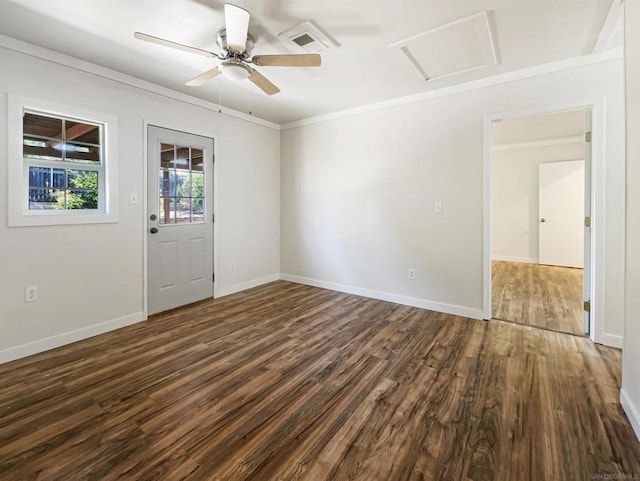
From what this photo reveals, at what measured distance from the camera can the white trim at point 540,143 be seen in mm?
5969

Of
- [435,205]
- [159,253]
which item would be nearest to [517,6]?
[435,205]

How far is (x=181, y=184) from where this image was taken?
3.79 metres

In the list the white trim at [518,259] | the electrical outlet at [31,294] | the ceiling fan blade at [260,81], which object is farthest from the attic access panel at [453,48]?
the white trim at [518,259]

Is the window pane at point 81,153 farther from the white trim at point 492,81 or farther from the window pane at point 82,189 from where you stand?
the white trim at point 492,81

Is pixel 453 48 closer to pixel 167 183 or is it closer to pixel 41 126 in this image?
pixel 167 183

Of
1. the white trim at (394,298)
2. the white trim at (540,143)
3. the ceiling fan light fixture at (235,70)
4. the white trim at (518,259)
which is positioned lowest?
the white trim at (394,298)

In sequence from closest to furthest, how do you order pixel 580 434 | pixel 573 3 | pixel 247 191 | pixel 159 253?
pixel 580 434, pixel 573 3, pixel 159 253, pixel 247 191

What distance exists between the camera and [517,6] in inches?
81.9

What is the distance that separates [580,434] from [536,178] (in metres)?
6.14

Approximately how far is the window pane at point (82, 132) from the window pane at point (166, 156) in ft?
2.09

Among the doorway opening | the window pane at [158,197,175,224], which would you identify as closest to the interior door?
the doorway opening

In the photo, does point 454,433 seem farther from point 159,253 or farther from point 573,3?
point 159,253

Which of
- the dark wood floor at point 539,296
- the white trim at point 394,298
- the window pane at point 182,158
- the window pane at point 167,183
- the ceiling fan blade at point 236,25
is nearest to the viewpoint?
the ceiling fan blade at point 236,25

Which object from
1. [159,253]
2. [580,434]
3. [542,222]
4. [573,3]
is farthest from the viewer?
[542,222]
